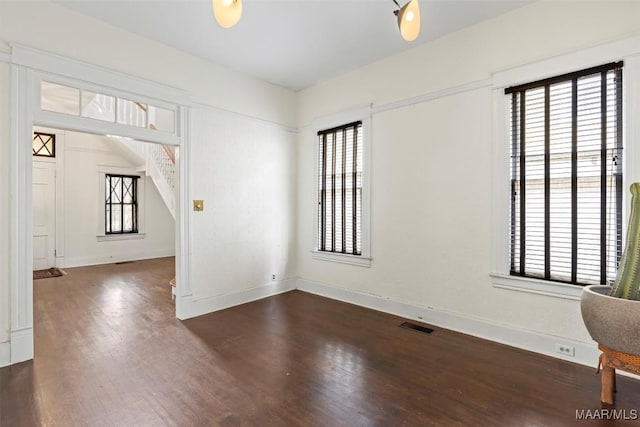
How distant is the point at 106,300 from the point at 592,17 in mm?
6550

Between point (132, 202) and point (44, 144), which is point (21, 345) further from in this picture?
point (132, 202)

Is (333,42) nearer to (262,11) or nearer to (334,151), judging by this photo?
(262,11)

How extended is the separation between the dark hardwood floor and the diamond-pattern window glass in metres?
4.58

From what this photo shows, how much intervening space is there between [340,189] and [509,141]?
2.25m

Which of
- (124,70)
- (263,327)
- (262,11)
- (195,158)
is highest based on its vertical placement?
(262,11)

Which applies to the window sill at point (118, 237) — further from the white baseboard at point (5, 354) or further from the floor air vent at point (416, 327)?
the floor air vent at point (416, 327)

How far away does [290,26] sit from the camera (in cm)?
329

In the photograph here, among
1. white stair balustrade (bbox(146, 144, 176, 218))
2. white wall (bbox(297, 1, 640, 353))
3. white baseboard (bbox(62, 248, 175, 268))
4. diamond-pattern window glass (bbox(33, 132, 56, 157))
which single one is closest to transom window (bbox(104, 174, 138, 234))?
white baseboard (bbox(62, 248, 175, 268))

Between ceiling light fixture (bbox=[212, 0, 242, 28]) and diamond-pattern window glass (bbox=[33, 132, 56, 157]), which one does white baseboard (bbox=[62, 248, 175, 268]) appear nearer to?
diamond-pattern window glass (bbox=[33, 132, 56, 157])

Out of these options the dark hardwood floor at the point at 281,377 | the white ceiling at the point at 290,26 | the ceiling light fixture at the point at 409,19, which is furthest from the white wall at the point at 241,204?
the ceiling light fixture at the point at 409,19

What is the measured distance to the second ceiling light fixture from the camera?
174cm

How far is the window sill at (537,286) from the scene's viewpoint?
8.87 feet

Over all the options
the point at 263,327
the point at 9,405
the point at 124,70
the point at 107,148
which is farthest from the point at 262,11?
the point at 107,148

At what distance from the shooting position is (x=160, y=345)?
3.06 meters
